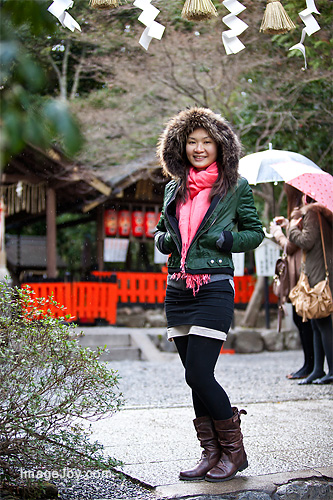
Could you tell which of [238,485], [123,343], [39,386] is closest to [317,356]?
[238,485]

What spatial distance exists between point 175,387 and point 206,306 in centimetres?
399

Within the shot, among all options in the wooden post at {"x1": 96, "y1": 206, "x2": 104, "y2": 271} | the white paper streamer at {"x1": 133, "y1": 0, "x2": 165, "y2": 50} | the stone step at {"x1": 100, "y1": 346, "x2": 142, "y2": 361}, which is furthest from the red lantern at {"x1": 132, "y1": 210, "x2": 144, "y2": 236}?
the white paper streamer at {"x1": 133, "y1": 0, "x2": 165, "y2": 50}

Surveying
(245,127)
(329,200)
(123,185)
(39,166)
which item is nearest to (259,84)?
(245,127)

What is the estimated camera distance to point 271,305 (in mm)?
13281

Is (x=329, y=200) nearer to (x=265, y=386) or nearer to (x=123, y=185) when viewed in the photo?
(x=265, y=386)

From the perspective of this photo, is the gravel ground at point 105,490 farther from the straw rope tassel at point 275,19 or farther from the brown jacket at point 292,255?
the brown jacket at point 292,255

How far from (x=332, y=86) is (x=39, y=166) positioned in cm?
617

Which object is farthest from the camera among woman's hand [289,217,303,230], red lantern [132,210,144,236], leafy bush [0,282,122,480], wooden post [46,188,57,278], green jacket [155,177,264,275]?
red lantern [132,210,144,236]

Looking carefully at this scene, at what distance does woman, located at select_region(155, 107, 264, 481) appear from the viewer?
297 cm

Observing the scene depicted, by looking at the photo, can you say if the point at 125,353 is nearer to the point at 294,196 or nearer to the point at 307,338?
the point at 307,338

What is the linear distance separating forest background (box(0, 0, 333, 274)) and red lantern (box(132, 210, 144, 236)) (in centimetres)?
206

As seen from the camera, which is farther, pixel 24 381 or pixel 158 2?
pixel 158 2

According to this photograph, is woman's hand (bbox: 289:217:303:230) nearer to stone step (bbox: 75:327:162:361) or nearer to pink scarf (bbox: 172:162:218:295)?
pink scarf (bbox: 172:162:218:295)

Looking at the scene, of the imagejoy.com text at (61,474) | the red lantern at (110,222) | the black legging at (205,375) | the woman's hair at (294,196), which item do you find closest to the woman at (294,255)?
the woman's hair at (294,196)
